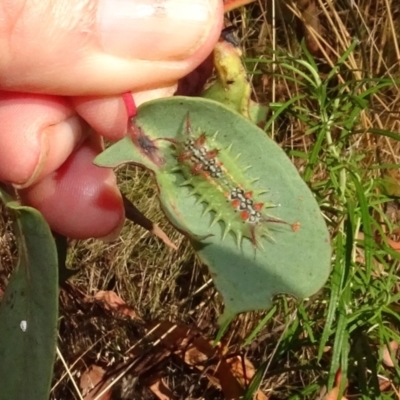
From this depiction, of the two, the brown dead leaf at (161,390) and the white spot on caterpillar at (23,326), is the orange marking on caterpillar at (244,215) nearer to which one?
the white spot on caterpillar at (23,326)

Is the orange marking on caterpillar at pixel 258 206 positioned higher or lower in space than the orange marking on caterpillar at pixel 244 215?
higher

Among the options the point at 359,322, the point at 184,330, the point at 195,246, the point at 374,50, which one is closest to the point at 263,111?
the point at 195,246

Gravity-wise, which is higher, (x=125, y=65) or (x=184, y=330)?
(x=125, y=65)

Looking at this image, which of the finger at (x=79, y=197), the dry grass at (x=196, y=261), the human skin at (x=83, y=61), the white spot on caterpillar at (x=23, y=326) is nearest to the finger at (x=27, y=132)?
the human skin at (x=83, y=61)

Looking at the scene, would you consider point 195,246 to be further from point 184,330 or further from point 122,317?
point 122,317

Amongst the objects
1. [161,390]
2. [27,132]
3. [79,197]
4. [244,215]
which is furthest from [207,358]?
[244,215]

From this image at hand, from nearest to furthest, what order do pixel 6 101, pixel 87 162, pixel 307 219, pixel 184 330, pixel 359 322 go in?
1. pixel 307 219
2. pixel 6 101
3. pixel 87 162
4. pixel 359 322
5. pixel 184 330
